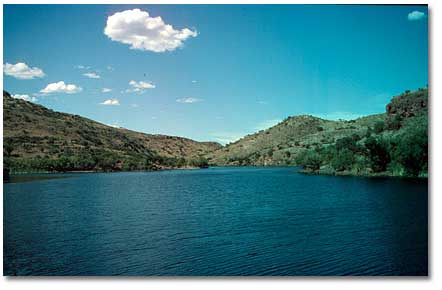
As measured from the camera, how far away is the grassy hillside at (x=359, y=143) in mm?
16172

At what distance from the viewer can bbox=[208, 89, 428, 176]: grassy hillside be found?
637 inches

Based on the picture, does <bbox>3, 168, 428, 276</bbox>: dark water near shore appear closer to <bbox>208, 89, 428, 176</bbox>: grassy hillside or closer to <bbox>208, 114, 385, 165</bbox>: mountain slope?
<bbox>208, 89, 428, 176</bbox>: grassy hillside

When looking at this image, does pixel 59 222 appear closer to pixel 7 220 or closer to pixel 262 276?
pixel 7 220

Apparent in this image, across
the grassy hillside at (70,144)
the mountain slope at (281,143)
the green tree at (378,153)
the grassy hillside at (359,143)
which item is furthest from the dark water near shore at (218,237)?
the mountain slope at (281,143)

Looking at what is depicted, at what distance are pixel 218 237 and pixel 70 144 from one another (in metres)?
26.6

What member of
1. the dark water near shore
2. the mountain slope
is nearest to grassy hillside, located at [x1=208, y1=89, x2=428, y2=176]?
the mountain slope

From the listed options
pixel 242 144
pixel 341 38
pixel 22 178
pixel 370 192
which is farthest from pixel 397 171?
pixel 242 144

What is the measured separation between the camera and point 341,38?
34.8ft

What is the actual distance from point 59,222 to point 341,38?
10368mm

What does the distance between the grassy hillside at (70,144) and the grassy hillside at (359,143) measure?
1232 centimetres

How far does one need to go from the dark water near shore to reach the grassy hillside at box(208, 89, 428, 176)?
320 centimetres

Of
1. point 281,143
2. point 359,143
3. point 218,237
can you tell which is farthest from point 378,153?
point 281,143

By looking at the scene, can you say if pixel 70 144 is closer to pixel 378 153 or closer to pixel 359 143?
pixel 359 143

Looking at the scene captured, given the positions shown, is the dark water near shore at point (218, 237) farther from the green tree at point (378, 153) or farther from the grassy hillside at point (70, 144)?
the green tree at point (378, 153)
